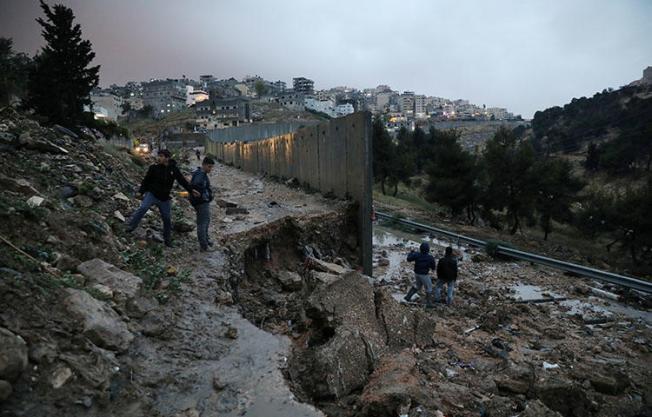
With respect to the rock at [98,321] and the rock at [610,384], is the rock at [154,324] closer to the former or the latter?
the rock at [98,321]

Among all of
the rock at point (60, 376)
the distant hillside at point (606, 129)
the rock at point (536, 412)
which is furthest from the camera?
the distant hillside at point (606, 129)

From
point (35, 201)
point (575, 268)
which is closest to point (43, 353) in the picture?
point (35, 201)

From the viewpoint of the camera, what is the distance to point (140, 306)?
4113 mm

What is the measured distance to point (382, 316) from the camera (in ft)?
16.5

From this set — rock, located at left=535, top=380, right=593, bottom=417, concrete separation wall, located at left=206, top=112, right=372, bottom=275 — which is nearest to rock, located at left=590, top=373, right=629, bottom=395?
rock, located at left=535, top=380, right=593, bottom=417

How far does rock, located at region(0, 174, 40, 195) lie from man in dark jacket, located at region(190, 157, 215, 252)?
2163 millimetres

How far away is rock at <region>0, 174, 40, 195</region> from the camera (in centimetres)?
517

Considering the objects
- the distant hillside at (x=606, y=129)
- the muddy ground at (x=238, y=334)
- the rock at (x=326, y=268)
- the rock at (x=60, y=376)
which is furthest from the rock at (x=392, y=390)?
the distant hillside at (x=606, y=129)

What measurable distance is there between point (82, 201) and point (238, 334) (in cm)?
385

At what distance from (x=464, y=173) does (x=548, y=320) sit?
1944cm

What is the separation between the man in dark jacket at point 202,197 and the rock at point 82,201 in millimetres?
1620

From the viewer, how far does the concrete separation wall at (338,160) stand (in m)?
9.30

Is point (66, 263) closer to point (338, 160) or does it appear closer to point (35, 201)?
point (35, 201)

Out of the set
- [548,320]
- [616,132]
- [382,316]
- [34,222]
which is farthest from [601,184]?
[34,222]
